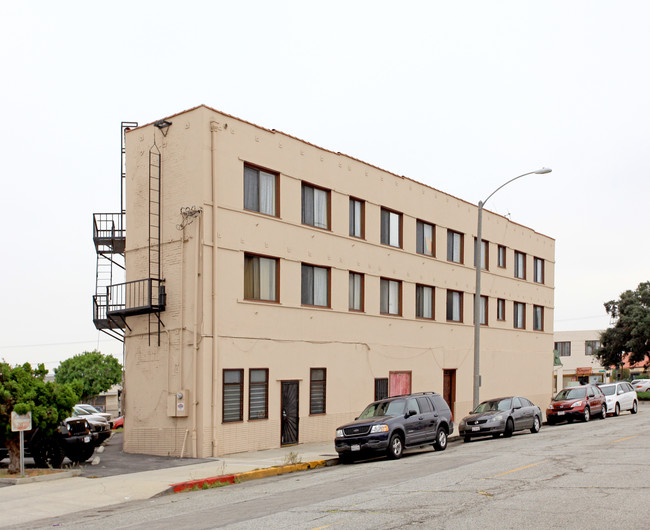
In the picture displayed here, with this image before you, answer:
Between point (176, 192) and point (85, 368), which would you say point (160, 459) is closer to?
point (176, 192)

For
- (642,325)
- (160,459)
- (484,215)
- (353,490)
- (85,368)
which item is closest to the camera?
(353,490)

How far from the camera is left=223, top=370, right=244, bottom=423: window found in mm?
21953

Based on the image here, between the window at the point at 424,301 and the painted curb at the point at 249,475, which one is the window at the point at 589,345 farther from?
the painted curb at the point at 249,475

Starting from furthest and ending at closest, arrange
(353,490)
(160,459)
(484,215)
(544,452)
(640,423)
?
(484,215), (640,423), (160,459), (544,452), (353,490)

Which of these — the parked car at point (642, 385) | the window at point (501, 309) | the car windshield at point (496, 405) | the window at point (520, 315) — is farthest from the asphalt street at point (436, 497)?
the parked car at point (642, 385)

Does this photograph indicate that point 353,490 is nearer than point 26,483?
Yes

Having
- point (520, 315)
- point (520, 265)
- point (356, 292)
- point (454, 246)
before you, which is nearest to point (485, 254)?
point (454, 246)

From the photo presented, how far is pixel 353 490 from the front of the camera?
13562mm

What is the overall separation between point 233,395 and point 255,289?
3.43 metres

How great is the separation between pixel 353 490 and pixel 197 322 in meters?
9.44

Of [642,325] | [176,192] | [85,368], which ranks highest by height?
[176,192]

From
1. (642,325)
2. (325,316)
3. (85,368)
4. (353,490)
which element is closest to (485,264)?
(325,316)

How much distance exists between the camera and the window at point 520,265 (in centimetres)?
4128

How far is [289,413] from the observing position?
79.4ft
